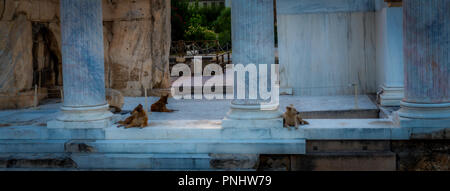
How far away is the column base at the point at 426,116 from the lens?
328 inches

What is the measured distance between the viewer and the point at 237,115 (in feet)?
29.2

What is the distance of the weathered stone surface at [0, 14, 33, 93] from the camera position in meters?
13.3

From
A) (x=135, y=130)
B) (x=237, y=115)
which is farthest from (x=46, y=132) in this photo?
(x=237, y=115)

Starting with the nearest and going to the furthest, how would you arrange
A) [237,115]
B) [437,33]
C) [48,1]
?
[437,33] < [237,115] < [48,1]

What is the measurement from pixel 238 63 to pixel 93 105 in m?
2.82

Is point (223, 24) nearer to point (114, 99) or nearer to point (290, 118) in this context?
point (114, 99)

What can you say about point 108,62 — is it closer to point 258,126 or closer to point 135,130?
point 135,130

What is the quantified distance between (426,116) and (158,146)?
4.61 meters

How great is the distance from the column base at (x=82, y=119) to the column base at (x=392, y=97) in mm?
6789

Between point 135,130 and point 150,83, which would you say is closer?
point 135,130

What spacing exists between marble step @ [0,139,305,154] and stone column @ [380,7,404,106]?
16.1 ft

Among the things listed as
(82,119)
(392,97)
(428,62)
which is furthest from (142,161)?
(392,97)

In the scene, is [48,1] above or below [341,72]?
above

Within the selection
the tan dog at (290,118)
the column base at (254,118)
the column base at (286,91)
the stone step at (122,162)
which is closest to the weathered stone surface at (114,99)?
the stone step at (122,162)
